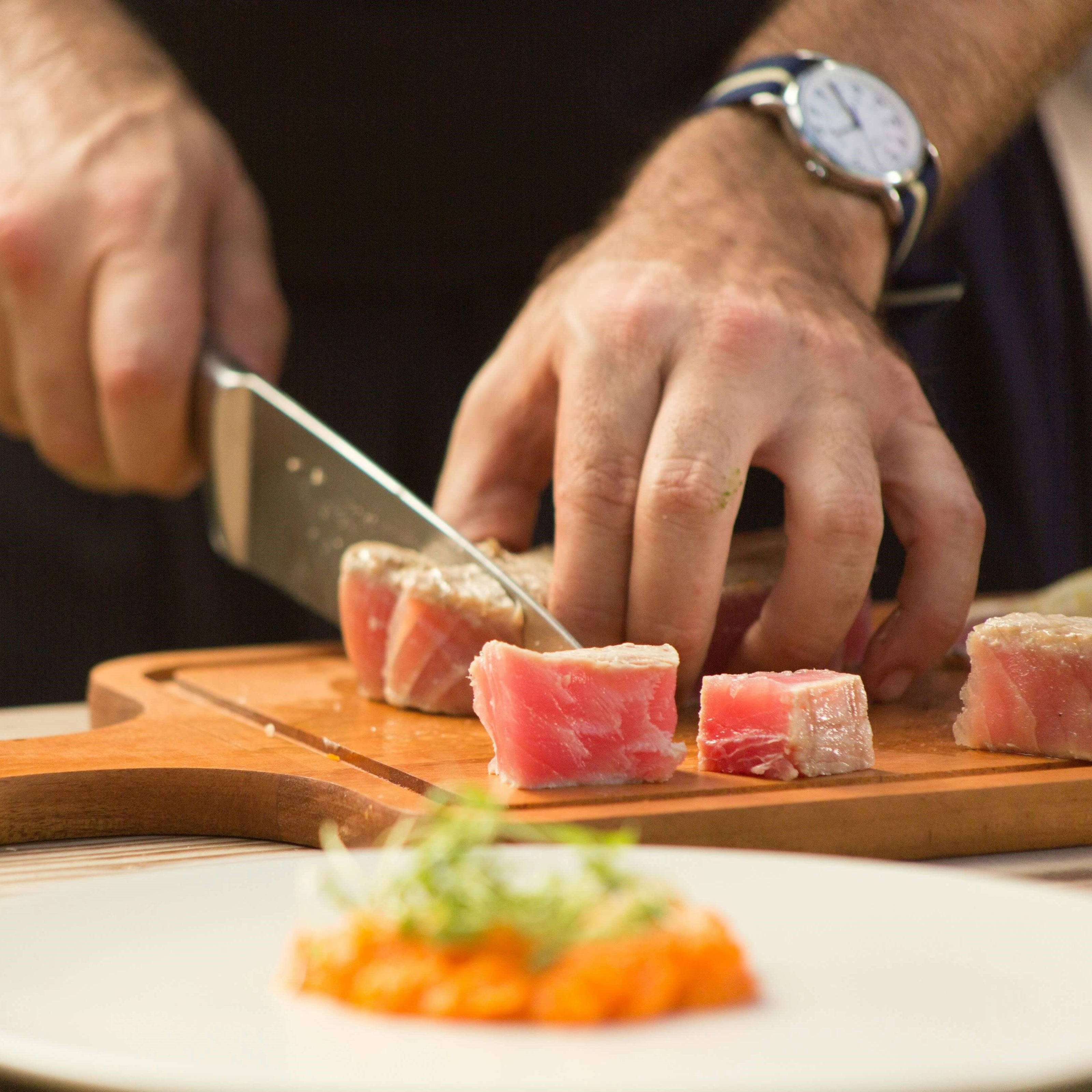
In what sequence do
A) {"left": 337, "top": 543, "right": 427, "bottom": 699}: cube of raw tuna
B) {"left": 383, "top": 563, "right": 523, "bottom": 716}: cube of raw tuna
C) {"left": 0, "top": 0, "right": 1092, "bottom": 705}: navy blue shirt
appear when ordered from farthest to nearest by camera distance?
{"left": 0, "top": 0, "right": 1092, "bottom": 705}: navy blue shirt
{"left": 337, "top": 543, "right": 427, "bottom": 699}: cube of raw tuna
{"left": 383, "top": 563, "right": 523, "bottom": 716}: cube of raw tuna

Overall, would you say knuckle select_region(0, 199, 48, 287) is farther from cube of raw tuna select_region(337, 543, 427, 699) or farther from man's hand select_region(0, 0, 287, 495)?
cube of raw tuna select_region(337, 543, 427, 699)

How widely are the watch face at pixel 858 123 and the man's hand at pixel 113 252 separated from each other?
1.25 m

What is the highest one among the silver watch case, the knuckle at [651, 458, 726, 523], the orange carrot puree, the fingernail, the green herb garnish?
the silver watch case

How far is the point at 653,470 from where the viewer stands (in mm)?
1971

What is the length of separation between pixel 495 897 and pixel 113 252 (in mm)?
2310

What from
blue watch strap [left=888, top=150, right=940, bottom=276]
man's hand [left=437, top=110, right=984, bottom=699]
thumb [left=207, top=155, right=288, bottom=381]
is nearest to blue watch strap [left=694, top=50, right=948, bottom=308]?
blue watch strap [left=888, top=150, right=940, bottom=276]

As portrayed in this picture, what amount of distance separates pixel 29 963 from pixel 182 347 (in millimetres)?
2024

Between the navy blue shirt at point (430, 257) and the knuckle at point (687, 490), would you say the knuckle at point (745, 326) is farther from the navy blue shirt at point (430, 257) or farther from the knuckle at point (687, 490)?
the navy blue shirt at point (430, 257)

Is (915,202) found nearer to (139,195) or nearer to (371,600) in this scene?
(371,600)

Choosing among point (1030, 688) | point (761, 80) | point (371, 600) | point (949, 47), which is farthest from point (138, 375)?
point (1030, 688)

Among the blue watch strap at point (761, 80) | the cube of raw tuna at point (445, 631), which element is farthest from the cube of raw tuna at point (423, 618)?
the blue watch strap at point (761, 80)

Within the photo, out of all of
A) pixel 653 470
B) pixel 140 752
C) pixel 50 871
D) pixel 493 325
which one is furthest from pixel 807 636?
pixel 493 325

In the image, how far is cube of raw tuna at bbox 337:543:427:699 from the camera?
2320 mm

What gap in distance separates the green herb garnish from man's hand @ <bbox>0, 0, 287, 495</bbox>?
2031 millimetres
